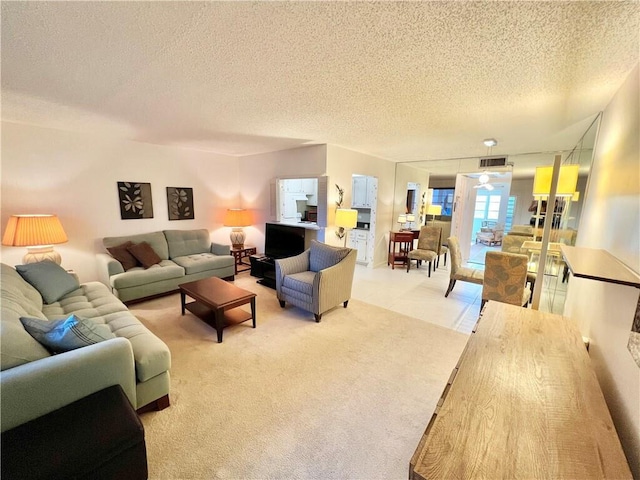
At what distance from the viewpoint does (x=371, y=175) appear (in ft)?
16.9

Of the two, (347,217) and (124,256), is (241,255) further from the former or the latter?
(347,217)

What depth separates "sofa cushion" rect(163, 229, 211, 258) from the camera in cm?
437

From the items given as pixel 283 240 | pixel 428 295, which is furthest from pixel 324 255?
pixel 428 295

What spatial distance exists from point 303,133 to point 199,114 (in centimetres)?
129

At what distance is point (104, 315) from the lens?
2342 mm

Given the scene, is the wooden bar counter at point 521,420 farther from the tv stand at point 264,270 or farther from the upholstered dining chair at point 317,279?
the tv stand at point 264,270

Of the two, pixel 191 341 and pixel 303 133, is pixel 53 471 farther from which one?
pixel 303 133

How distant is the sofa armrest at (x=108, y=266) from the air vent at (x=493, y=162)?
20.0 ft

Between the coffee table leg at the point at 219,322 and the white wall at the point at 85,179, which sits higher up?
the white wall at the point at 85,179

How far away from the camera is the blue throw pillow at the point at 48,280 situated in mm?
2557

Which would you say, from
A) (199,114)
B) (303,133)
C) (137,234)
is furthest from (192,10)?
(137,234)

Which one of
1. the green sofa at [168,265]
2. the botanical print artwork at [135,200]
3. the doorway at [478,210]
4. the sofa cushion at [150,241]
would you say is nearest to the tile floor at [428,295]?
the doorway at [478,210]

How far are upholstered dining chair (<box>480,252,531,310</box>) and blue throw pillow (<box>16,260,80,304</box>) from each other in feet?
15.7

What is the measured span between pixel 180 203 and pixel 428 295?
4702 mm
